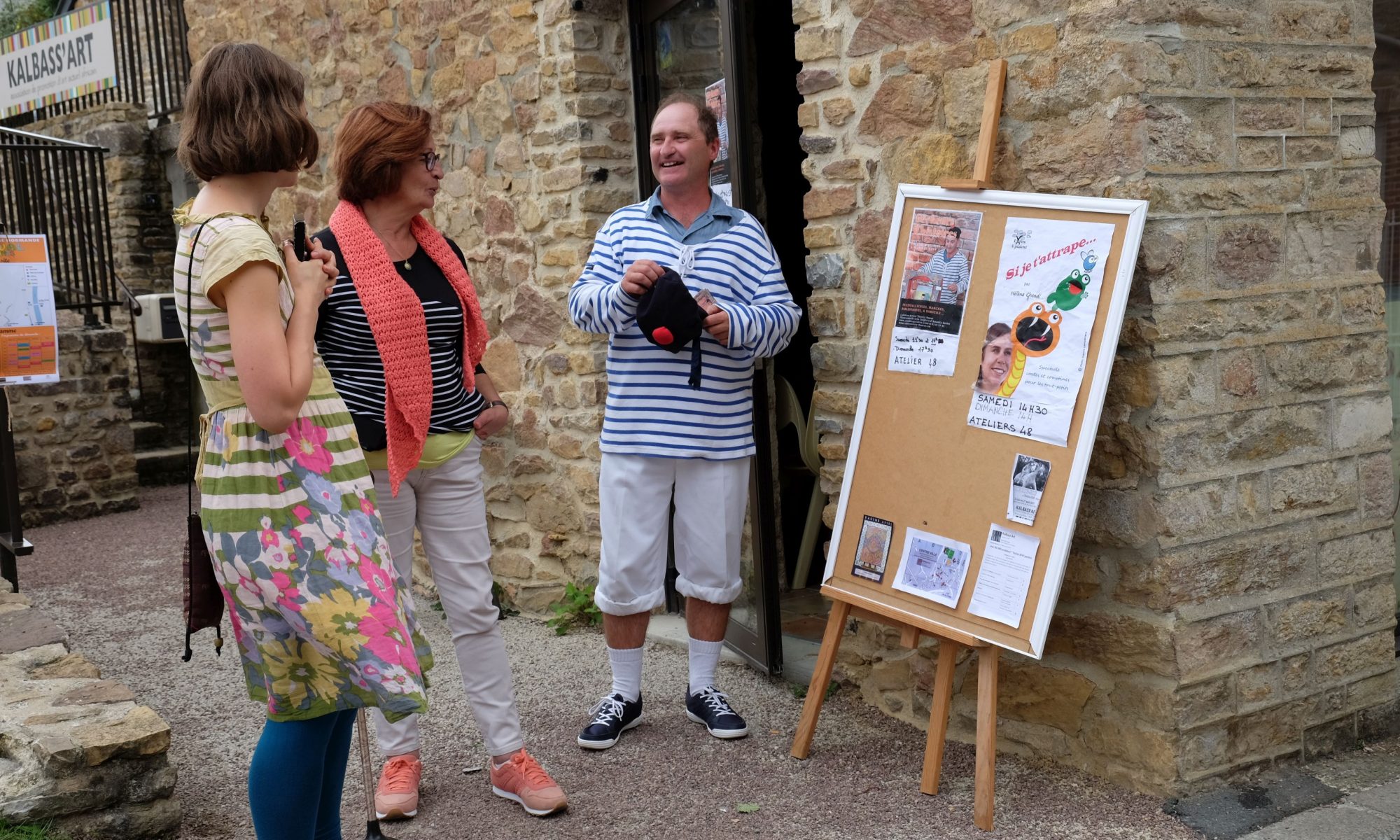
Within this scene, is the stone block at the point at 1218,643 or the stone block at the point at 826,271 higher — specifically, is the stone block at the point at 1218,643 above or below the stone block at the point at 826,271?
below

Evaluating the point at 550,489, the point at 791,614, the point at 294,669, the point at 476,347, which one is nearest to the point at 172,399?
the point at 550,489

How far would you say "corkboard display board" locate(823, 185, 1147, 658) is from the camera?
9.52 feet

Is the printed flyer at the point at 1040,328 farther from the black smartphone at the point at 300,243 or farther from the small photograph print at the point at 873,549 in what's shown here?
the black smartphone at the point at 300,243

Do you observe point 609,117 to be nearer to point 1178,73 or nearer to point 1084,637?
point 1178,73

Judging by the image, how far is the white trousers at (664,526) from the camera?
3.62 meters

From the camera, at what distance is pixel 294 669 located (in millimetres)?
2297

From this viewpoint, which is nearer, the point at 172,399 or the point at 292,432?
the point at 292,432

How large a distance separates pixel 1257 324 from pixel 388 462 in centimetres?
221

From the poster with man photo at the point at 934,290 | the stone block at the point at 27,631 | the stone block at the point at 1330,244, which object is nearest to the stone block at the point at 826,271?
the poster with man photo at the point at 934,290

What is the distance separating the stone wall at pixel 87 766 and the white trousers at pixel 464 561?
0.66 metres

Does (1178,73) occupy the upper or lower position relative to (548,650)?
upper

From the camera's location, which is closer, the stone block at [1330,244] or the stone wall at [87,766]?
the stone wall at [87,766]

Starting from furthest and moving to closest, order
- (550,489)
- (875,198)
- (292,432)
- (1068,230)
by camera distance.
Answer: (550,489) < (875,198) < (1068,230) < (292,432)

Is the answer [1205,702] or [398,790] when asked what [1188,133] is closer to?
[1205,702]
